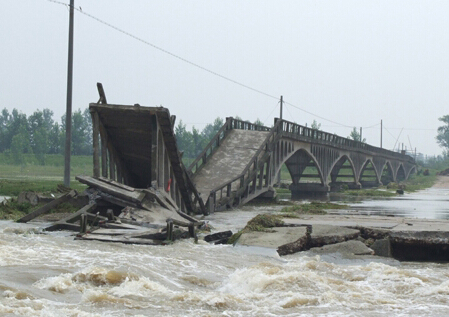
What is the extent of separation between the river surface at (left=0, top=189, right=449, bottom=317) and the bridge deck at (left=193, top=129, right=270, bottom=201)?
15.3 metres

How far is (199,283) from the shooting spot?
10773mm

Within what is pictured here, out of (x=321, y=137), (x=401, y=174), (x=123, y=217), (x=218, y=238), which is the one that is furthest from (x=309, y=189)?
(x=401, y=174)

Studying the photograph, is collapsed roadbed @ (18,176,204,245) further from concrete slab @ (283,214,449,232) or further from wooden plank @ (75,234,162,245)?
concrete slab @ (283,214,449,232)

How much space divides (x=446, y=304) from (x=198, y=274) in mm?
4184

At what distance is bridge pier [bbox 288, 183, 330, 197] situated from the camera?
208 ft

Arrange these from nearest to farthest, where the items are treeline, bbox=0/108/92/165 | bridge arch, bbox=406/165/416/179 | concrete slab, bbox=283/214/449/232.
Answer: concrete slab, bbox=283/214/449/232, treeline, bbox=0/108/92/165, bridge arch, bbox=406/165/416/179

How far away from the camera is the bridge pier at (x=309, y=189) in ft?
208

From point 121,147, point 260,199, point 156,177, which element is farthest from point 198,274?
point 260,199

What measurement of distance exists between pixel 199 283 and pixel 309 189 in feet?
179

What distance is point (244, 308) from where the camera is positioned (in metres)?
9.16

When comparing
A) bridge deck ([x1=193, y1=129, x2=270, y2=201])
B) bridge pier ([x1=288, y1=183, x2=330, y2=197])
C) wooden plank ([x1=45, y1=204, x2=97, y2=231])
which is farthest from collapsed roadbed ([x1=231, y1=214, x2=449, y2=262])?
bridge pier ([x1=288, y1=183, x2=330, y2=197])

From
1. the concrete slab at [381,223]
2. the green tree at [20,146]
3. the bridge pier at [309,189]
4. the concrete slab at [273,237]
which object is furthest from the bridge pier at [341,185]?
the concrete slab at [273,237]

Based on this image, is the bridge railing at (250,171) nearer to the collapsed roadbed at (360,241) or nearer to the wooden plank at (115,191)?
the wooden plank at (115,191)

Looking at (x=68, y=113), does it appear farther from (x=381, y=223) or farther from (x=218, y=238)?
(x=381, y=223)
